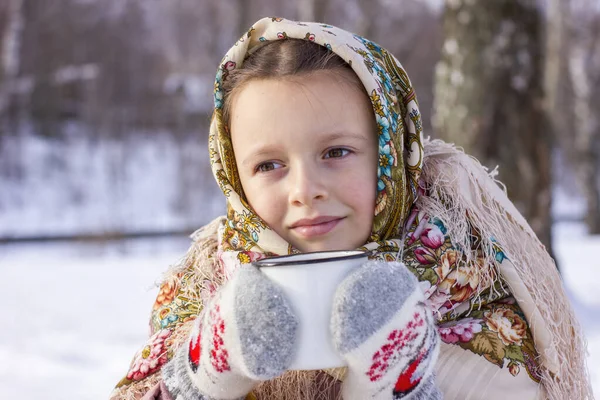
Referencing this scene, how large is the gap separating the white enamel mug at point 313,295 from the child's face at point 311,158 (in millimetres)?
355

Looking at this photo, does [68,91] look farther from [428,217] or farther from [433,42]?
[428,217]

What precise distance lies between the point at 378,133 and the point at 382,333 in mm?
605

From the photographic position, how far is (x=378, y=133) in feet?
4.68

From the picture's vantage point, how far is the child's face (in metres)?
1.32

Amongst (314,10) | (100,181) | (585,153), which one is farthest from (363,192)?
(100,181)

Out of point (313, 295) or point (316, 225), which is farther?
point (316, 225)

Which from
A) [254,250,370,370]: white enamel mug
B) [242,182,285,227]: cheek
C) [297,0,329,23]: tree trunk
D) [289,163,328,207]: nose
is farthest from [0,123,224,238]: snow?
[254,250,370,370]: white enamel mug

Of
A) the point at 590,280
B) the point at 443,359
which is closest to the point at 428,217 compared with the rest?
the point at 443,359

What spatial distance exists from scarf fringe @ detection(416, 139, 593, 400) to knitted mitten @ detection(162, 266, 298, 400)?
0.64 metres

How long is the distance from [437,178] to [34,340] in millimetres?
3053

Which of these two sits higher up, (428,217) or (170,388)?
(428,217)

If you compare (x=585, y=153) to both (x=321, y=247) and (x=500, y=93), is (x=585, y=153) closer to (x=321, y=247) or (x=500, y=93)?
(x=500, y=93)

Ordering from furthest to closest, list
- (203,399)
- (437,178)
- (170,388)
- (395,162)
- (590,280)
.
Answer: (590,280) < (437,178) < (395,162) < (170,388) < (203,399)

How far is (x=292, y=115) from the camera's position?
52.0 inches
